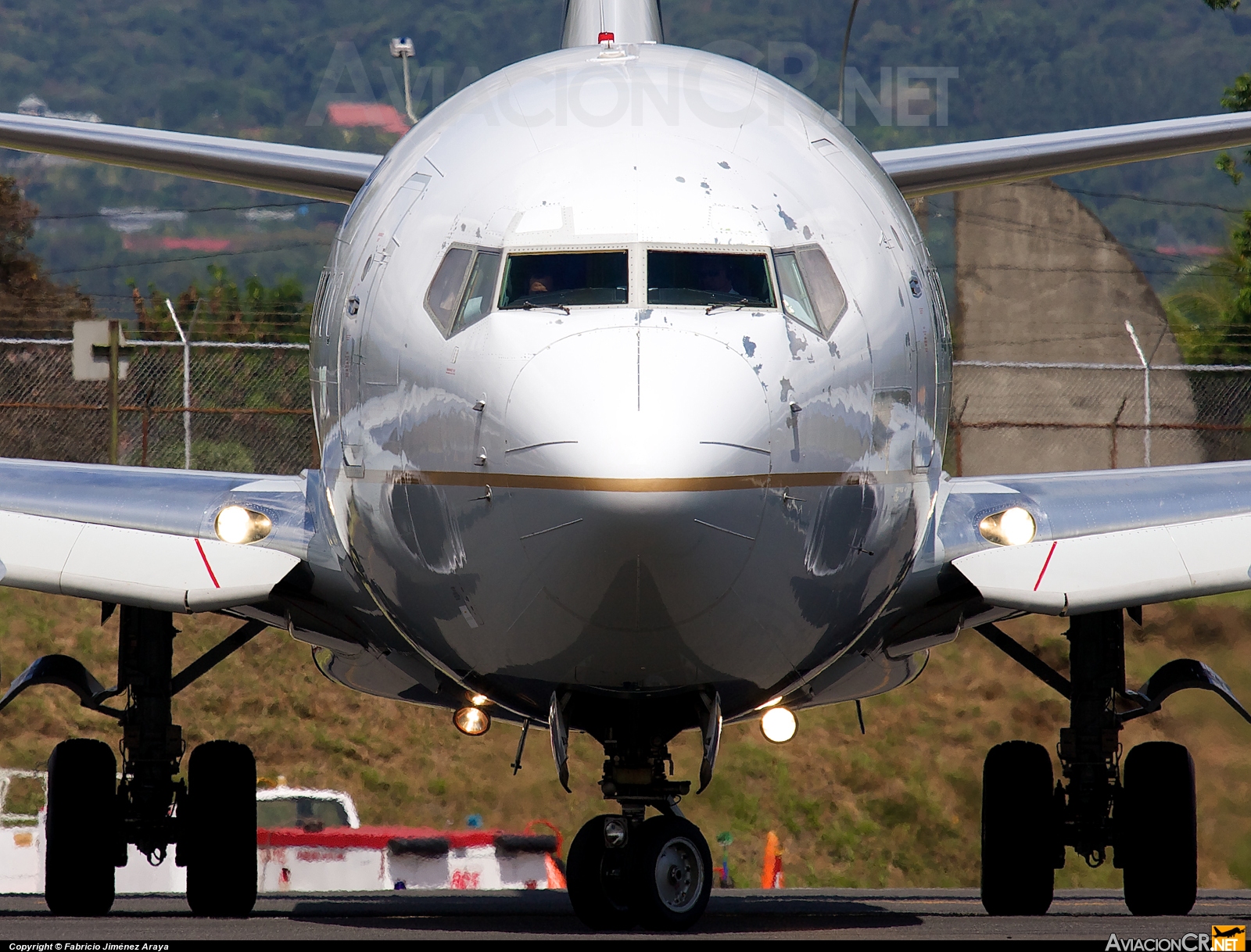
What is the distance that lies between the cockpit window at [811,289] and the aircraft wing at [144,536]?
12.1ft

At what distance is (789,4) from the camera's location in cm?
7325

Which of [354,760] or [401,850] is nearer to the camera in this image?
[401,850]

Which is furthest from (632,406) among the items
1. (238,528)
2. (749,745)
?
(749,745)

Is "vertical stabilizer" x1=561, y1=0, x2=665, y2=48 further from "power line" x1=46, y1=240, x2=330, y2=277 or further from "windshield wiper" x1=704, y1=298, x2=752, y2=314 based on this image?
"power line" x1=46, y1=240, x2=330, y2=277

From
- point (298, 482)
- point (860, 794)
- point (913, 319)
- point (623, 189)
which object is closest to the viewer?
point (623, 189)

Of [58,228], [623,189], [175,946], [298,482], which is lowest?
[175,946]

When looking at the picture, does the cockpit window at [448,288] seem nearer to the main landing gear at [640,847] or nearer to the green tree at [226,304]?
the main landing gear at [640,847]

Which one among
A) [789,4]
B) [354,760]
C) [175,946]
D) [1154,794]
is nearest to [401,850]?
[354,760]

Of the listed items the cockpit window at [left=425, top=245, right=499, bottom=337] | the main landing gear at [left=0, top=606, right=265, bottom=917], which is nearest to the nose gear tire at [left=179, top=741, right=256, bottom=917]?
the main landing gear at [left=0, top=606, right=265, bottom=917]

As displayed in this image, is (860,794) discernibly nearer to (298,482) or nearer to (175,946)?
(298,482)

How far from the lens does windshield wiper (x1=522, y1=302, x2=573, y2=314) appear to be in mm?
8180

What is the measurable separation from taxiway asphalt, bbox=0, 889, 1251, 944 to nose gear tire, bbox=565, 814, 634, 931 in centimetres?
19

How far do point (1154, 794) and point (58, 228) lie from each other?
32.5 meters

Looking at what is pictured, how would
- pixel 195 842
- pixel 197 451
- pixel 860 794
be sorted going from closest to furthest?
pixel 195 842, pixel 860 794, pixel 197 451
